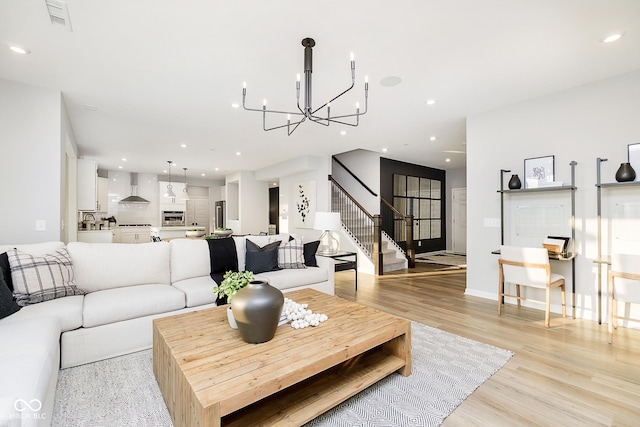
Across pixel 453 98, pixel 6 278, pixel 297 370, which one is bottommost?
pixel 297 370

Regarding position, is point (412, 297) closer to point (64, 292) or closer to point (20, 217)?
point (64, 292)

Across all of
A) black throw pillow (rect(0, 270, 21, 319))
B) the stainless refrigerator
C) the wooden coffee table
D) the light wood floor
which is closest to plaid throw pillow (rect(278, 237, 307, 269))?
the light wood floor

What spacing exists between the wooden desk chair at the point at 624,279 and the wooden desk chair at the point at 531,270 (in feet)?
1.57

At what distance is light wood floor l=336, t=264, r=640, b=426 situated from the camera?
1.76 meters

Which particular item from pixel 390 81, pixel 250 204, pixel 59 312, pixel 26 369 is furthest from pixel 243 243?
pixel 250 204

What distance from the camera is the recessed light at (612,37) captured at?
7.83 feet

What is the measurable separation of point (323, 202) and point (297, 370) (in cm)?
583

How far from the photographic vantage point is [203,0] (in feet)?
6.56

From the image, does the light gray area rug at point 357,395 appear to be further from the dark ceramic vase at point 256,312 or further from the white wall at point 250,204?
the white wall at point 250,204

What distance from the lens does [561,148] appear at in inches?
140

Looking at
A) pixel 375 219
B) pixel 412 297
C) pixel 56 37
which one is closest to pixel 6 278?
pixel 56 37

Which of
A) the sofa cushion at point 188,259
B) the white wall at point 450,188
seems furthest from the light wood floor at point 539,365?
the white wall at point 450,188

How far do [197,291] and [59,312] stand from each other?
40.3 inches

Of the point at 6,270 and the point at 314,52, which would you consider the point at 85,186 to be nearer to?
the point at 6,270
